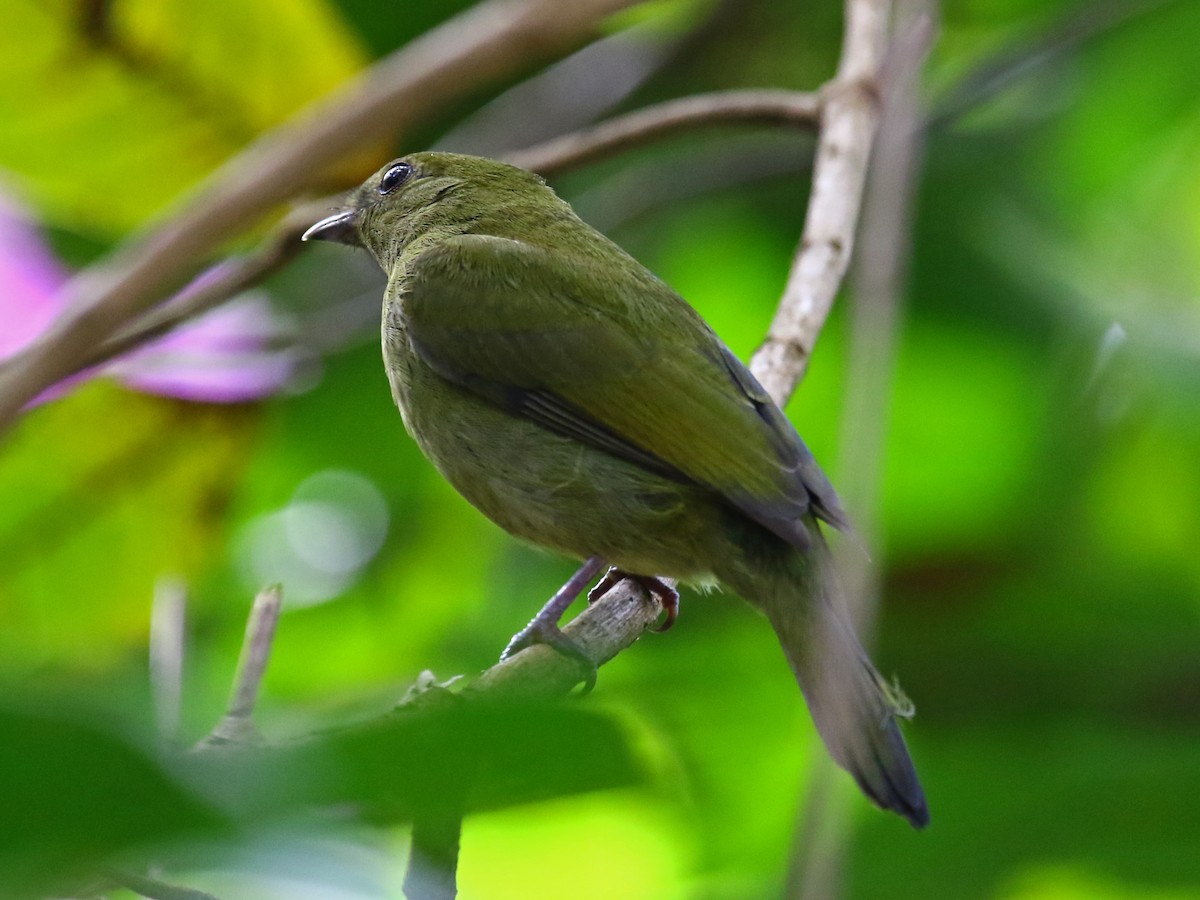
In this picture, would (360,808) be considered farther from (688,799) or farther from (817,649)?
(817,649)

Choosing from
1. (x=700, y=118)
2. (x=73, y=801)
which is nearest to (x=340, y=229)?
(x=700, y=118)

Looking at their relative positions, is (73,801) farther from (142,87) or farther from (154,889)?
(142,87)

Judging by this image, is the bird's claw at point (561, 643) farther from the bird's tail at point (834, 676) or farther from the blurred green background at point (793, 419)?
the bird's tail at point (834, 676)

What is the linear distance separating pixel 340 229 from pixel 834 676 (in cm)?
192

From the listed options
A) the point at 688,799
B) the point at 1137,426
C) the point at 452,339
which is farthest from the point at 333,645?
the point at 688,799

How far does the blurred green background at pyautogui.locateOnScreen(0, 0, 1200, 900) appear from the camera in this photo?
9.21 feet

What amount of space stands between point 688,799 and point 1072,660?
5.08ft

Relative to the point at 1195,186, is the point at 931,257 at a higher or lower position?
lower

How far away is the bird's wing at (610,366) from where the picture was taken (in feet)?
8.30

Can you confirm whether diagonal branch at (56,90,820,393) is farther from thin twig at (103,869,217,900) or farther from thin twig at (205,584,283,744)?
thin twig at (103,869,217,900)

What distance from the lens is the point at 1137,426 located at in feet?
12.7

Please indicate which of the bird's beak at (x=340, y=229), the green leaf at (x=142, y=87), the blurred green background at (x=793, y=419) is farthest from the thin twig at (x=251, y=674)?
the green leaf at (x=142, y=87)

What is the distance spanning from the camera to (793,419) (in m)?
4.23

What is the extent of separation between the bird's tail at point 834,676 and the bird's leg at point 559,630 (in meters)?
0.31
